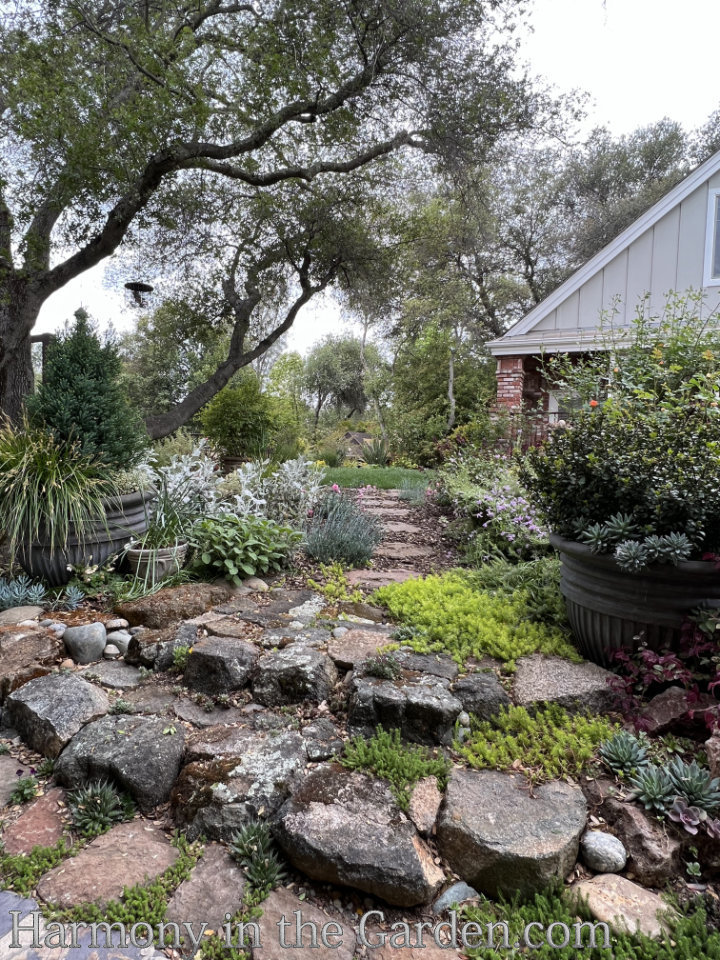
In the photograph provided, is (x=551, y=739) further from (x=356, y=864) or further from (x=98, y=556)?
(x=98, y=556)

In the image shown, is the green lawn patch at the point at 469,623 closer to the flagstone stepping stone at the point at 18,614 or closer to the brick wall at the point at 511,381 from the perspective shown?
the flagstone stepping stone at the point at 18,614

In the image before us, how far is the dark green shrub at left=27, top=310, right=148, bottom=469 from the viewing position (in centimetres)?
361

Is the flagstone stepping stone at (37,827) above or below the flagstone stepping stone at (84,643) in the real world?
below

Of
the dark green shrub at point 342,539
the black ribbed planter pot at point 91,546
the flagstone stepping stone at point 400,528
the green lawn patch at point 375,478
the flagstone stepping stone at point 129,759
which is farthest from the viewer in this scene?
the green lawn patch at point 375,478

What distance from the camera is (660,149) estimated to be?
15.4 meters

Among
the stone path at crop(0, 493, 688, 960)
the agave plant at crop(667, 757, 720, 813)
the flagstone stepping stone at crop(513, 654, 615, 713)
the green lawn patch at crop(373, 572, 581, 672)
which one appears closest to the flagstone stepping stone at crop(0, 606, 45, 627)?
the stone path at crop(0, 493, 688, 960)

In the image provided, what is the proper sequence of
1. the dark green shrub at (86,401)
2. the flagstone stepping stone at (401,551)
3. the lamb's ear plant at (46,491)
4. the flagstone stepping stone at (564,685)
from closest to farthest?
1. the flagstone stepping stone at (564,685)
2. the lamb's ear plant at (46,491)
3. the dark green shrub at (86,401)
4. the flagstone stepping stone at (401,551)

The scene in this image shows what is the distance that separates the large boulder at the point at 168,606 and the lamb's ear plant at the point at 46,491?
635mm

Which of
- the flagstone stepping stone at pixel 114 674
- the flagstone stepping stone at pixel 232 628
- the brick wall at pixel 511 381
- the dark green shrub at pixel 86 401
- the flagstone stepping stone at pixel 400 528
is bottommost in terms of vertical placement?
the flagstone stepping stone at pixel 114 674

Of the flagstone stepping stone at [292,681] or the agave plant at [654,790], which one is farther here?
the flagstone stepping stone at [292,681]

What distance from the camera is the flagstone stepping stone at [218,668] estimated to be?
2502mm

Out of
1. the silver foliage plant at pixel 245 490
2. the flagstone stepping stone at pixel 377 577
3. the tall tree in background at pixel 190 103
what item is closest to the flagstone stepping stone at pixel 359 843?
Result: the flagstone stepping stone at pixel 377 577

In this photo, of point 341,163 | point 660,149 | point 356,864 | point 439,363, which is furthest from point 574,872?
point 660,149

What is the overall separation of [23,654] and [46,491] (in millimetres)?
1037
